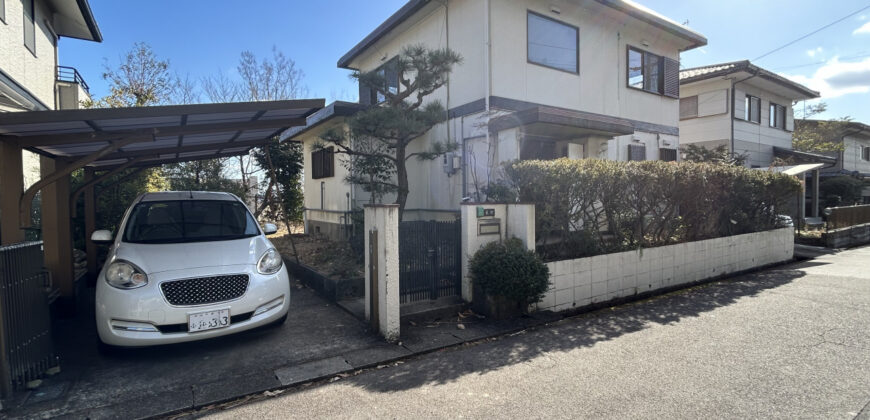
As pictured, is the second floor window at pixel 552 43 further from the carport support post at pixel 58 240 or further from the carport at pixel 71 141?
the carport support post at pixel 58 240

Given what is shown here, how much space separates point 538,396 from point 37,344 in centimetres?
418

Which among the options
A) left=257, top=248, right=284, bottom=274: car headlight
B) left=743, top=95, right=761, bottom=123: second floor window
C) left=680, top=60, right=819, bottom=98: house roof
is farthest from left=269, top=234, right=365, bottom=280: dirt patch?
left=743, top=95, right=761, bottom=123: second floor window

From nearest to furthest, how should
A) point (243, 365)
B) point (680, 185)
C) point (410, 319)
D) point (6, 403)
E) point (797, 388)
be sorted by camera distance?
point (6, 403) → point (797, 388) → point (243, 365) → point (410, 319) → point (680, 185)

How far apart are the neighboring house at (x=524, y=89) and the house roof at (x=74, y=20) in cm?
685

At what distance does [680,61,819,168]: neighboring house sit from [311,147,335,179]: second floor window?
1361 centimetres

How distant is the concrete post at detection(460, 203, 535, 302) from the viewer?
5.25 meters

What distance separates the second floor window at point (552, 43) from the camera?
906 cm

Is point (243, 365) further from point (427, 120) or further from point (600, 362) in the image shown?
point (427, 120)

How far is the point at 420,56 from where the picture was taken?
7.29 metres

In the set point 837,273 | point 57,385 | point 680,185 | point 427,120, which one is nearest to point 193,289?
point 57,385

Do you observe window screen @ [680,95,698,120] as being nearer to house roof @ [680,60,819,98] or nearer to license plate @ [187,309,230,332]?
house roof @ [680,60,819,98]

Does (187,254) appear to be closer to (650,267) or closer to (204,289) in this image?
(204,289)

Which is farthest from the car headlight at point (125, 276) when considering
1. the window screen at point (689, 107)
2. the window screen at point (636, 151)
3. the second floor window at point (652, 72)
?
the window screen at point (689, 107)

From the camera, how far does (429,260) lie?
5.30 metres
